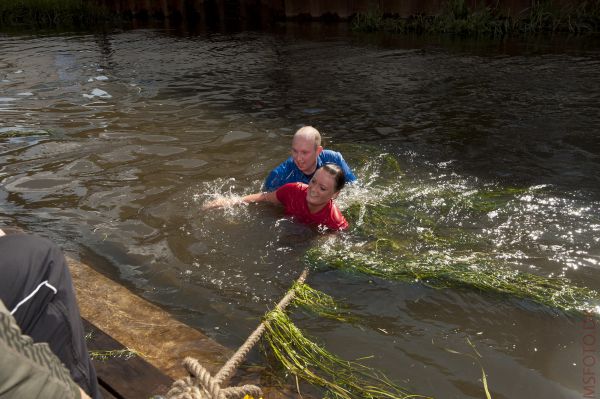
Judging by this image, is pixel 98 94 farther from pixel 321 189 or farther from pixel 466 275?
pixel 466 275

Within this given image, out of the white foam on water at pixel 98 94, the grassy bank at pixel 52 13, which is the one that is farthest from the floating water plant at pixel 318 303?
the grassy bank at pixel 52 13

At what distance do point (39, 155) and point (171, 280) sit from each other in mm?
3939

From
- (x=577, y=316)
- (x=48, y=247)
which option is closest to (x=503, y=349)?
(x=577, y=316)

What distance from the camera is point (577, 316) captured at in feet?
12.0

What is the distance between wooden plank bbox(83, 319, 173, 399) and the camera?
252cm

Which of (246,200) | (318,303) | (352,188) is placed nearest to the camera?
(318,303)

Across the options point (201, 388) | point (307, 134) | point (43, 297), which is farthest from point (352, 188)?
point (43, 297)

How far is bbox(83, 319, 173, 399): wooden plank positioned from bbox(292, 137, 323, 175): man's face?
314 cm

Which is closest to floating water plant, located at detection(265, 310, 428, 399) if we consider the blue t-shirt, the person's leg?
the person's leg

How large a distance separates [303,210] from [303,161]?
567mm

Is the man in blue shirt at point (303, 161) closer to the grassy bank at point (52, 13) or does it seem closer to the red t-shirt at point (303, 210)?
the red t-shirt at point (303, 210)

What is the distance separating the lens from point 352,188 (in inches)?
246

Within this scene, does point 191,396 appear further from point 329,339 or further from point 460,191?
point 460,191

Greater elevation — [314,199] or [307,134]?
[307,134]
